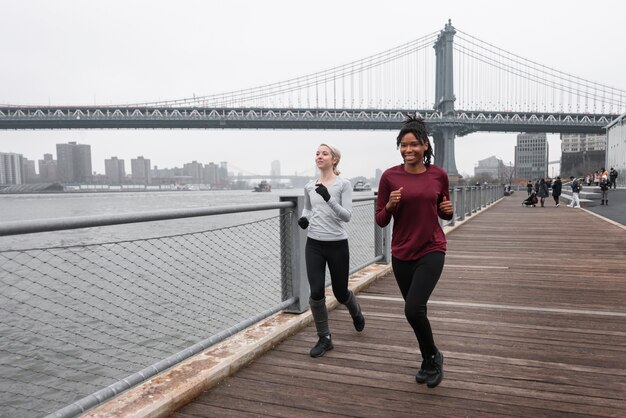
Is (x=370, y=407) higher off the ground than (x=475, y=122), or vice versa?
(x=475, y=122)

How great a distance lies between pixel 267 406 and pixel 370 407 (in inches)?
20.3

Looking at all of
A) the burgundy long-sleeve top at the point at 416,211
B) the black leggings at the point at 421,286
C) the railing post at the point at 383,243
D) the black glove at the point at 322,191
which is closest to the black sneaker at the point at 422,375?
the black leggings at the point at 421,286

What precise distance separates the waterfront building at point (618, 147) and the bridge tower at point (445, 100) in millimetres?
19873

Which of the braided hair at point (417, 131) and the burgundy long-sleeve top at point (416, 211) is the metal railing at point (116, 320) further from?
the braided hair at point (417, 131)

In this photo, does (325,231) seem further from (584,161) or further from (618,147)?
(584,161)

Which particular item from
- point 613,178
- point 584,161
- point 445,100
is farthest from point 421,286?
point 584,161

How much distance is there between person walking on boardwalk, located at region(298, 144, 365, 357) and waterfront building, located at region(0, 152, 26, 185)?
66537 millimetres

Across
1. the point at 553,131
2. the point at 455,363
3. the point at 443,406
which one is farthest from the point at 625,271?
the point at 553,131

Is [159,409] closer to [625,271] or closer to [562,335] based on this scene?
[562,335]

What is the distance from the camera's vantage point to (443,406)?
2.33 m

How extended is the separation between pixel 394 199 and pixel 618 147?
35736 mm

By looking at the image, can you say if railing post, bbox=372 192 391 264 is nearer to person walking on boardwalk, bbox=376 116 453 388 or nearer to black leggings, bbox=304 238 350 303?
black leggings, bbox=304 238 350 303

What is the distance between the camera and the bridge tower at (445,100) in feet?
189

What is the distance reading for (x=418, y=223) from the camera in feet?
8.09
